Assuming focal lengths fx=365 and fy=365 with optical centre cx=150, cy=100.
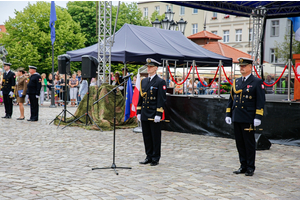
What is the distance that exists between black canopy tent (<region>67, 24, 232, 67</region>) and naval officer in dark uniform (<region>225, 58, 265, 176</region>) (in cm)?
757

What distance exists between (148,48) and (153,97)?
7.48 m

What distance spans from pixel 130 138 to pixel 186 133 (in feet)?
7.14

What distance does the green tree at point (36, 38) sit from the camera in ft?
132

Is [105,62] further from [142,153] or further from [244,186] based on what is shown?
[244,186]

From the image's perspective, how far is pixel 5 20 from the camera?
140 feet

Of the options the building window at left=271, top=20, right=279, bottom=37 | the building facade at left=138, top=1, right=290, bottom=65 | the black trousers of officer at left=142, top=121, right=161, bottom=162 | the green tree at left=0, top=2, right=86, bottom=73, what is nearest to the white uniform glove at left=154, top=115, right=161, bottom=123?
the black trousers of officer at left=142, top=121, right=161, bottom=162

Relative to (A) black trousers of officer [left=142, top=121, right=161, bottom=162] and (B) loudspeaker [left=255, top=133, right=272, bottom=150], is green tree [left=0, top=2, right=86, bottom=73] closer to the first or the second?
(B) loudspeaker [left=255, top=133, right=272, bottom=150]

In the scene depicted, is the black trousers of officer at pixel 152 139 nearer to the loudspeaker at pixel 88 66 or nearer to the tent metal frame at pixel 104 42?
the loudspeaker at pixel 88 66

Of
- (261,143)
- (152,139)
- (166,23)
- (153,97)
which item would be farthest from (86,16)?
(152,139)

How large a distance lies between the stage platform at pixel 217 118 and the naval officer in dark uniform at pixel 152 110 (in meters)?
3.99

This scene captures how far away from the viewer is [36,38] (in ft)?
134

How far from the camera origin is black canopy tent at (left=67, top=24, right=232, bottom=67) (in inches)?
537

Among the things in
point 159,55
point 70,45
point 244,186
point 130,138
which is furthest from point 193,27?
point 244,186

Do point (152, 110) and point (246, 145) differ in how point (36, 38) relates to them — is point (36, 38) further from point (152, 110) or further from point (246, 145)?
point (246, 145)
